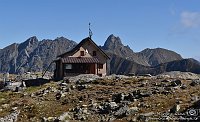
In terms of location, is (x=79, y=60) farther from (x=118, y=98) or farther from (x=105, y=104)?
(x=105, y=104)

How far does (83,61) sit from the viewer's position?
90.1 m

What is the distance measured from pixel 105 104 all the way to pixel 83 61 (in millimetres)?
44750

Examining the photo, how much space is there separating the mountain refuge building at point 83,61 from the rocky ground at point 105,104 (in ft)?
81.3

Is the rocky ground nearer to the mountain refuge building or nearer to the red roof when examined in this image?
the mountain refuge building

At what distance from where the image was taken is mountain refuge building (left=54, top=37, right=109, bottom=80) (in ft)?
293

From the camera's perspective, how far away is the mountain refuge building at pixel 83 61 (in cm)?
8938

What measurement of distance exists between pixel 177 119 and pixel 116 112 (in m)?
7.92

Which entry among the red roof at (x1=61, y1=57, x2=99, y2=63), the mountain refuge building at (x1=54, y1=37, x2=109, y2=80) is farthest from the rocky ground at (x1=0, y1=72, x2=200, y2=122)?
the red roof at (x1=61, y1=57, x2=99, y2=63)

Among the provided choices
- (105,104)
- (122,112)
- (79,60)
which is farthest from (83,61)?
(122,112)

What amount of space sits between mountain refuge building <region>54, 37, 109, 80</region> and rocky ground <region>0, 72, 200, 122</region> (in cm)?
2478

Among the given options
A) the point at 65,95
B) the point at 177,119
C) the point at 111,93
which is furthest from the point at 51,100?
the point at 177,119

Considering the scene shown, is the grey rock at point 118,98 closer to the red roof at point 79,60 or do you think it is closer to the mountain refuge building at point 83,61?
the mountain refuge building at point 83,61

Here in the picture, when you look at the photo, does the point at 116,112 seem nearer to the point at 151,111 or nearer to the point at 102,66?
the point at 151,111

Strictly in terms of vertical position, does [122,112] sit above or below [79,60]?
below
